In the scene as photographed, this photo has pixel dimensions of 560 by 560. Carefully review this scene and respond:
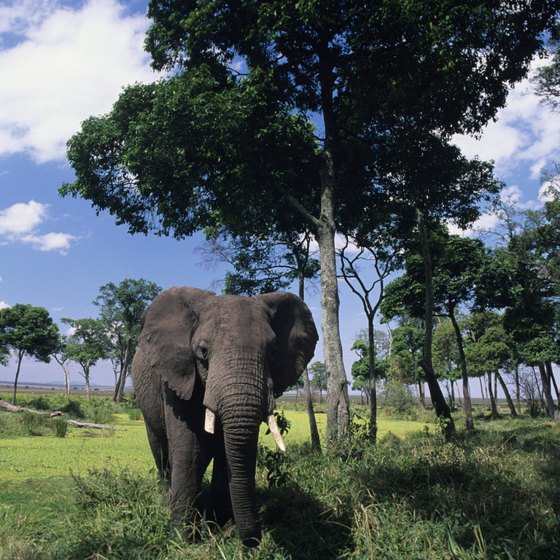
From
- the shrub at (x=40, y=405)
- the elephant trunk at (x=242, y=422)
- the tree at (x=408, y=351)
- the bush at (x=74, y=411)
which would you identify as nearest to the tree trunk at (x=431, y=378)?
the elephant trunk at (x=242, y=422)

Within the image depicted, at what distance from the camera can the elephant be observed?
4473mm

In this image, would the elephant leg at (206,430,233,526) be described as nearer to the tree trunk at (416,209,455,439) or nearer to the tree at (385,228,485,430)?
the tree trunk at (416,209,455,439)

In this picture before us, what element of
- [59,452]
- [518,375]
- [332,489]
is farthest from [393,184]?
[518,375]

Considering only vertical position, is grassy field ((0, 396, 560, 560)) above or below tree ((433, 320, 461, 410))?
below

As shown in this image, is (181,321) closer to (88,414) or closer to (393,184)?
(393,184)

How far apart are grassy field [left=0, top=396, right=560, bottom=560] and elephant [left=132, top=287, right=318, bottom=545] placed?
50 centimetres

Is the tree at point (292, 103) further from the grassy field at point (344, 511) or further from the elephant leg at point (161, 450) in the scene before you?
the elephant leg at point (161, 450)

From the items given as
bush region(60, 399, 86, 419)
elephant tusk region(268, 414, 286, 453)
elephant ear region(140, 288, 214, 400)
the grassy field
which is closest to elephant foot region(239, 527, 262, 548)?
the grassy field

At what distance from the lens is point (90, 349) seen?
56.6 metres

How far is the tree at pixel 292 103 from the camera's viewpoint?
9922mm

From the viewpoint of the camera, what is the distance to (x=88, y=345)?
5700cm

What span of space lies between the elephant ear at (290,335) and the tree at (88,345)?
53479mm

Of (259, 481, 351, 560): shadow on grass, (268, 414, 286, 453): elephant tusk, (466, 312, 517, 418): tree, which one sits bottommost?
(259, 481, 351, 560): shadow on grass

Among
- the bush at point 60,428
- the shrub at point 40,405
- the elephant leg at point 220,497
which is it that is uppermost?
the shrub at point 40,405
